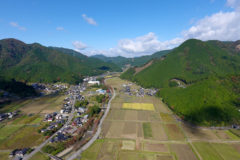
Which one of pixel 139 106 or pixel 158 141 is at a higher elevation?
pixel 139 106

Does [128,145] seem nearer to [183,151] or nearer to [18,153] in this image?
[183,151]

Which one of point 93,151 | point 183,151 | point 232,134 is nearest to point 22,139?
point 93,151

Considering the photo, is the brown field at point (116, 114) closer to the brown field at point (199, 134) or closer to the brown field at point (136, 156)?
the brown field at point (136, 156)

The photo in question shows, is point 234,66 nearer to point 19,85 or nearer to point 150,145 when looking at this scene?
point 150,145

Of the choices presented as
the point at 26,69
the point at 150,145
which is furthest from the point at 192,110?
the point at 26,69

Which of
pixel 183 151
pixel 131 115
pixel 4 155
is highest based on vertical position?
pixel 131 115

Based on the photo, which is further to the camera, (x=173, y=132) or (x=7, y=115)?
(x=7, y=115)
